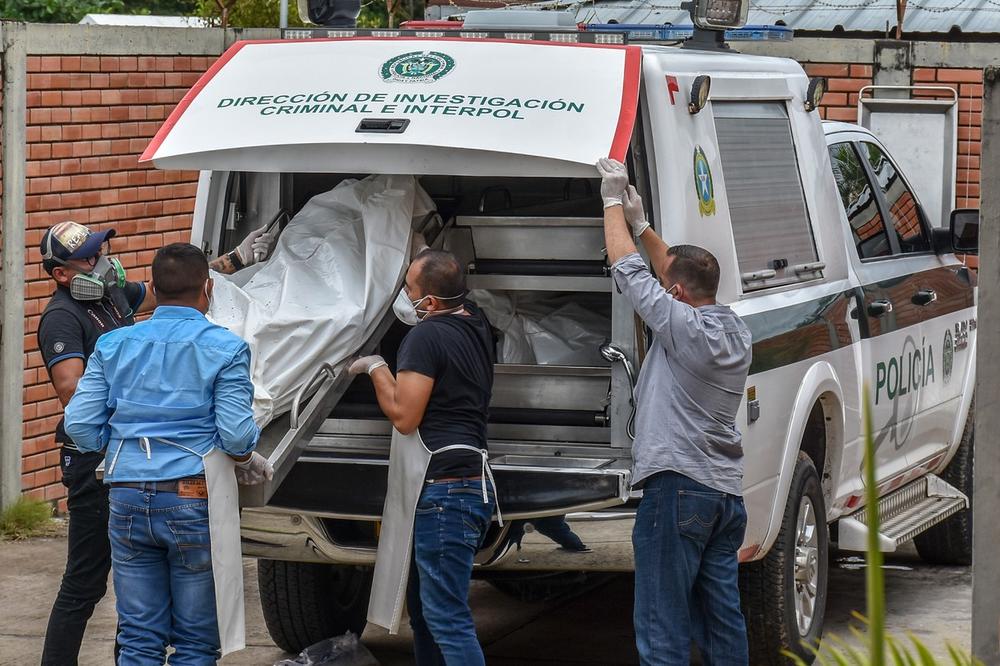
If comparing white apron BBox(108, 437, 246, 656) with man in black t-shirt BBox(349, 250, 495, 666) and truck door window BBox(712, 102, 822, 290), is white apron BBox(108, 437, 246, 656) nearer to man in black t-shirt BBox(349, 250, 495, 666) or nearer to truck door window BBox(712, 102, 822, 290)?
man in black t-shirt BBox(349, 250, 495, 666)

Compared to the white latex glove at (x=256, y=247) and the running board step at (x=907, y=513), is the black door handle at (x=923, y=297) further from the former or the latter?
the white latex glove at (x=256, y=247)

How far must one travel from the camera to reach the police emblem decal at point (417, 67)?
512cm

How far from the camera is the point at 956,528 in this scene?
754 centimetres

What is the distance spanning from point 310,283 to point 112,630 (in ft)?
6.59

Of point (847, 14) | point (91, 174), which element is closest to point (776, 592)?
point (91, 174)

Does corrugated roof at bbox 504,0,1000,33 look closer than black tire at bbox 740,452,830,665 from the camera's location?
No

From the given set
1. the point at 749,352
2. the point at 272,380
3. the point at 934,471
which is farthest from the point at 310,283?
the point at 934,471

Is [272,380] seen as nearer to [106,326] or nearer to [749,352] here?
[106,326]

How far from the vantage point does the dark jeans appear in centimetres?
514

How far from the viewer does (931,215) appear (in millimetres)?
9578

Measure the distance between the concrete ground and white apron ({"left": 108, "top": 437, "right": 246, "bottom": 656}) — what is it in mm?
1386

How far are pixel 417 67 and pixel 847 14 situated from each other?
802 cm

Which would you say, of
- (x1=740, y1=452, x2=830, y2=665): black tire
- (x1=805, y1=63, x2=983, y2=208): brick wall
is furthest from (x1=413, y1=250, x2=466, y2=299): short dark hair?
(x1=805, y1=63, x2=983, y2=208): brick wall

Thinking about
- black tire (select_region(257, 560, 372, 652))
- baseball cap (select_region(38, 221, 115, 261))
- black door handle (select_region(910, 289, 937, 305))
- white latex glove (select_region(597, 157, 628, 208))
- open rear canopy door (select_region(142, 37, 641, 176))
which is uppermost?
open rear canopy door (select_region(142, 37, 641, 176))
